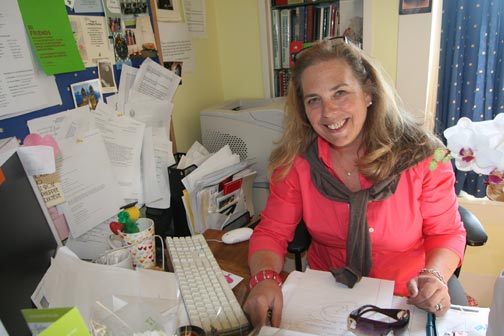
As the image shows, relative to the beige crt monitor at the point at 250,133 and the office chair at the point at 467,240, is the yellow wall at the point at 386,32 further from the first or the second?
the office chair at the point at 467,240

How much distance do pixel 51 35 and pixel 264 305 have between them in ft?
3.06

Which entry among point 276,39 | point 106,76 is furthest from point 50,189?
point 276,39

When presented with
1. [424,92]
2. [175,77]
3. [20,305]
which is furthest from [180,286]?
[424,92]

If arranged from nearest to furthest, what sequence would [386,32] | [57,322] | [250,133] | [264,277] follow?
[57,322], [264,277], [250,133], [386,32]

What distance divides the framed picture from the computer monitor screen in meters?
1.64

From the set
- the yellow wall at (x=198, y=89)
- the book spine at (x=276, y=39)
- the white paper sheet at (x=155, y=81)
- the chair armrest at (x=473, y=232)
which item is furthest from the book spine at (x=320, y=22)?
the chair armrest at (x=473, y=232)

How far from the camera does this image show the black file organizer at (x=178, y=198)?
142 centimetres

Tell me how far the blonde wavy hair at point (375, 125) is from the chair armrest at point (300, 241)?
0.20m

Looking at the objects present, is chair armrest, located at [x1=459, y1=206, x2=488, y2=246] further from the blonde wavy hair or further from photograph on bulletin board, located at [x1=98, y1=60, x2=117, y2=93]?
photograph on bulletin board, located at [x1=98, y1=60, x2=117, y2=93]

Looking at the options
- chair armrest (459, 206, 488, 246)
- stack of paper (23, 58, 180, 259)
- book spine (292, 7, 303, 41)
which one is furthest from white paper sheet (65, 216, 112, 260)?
book spine (292, 7, 303, 41)

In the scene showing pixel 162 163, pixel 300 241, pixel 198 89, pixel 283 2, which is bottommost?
pixel 300 241

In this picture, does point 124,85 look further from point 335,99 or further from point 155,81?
point 335,99

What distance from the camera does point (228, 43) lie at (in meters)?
2.09

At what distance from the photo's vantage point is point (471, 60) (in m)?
1.93
